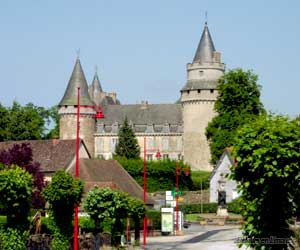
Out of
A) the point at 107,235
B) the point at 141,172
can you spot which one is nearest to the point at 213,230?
the point at 107,235

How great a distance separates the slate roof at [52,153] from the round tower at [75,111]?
39390mm

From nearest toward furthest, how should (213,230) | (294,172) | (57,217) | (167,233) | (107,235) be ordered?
1. (294,172)
2. (57,217)
3. (107,235)
4. (167,233)
5. (213,230)

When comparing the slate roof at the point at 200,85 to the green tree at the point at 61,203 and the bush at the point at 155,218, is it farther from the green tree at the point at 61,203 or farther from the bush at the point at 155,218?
the green tree at the point at 61,203

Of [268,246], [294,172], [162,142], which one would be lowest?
[268,246]

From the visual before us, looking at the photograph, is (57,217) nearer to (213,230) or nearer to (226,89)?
(213,230)

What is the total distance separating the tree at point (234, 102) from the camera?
85438 mm

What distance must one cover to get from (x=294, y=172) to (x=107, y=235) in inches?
739

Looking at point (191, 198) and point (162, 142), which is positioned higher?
point (162, 142)

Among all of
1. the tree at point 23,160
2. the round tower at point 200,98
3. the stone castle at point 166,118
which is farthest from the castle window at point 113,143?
the tree at point 23,160

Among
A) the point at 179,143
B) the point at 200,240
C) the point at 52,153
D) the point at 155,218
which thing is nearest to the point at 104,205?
the point at 200,240

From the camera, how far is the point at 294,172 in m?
22.8

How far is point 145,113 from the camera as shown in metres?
126

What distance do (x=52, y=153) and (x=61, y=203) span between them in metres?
41.1

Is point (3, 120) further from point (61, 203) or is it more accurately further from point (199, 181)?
point (61, 203)
